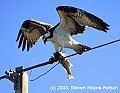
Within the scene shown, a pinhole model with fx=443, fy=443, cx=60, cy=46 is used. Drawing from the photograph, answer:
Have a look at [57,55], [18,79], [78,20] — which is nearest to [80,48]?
[57,55]

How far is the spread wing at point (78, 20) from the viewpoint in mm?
7762

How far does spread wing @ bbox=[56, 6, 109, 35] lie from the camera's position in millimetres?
7762

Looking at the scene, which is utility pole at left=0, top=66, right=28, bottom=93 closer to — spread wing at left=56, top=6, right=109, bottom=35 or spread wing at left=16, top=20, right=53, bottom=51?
spread wing at left=56, top=6, right=109, bottom=35

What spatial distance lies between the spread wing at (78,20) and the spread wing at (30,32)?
825mm

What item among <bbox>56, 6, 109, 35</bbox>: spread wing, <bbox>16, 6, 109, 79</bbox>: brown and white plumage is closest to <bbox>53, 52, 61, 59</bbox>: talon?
<bbox>16, 6, 109, 79</bbox>: brown and white plumage

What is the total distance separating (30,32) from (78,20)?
5.98 ft

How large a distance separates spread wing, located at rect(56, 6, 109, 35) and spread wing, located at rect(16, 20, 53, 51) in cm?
83

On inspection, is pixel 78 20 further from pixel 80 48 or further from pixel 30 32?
pixel 30 32

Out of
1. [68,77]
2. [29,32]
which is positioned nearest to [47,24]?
[29,32]

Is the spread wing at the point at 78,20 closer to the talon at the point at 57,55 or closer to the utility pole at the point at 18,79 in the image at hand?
the talon at the point at 57,55

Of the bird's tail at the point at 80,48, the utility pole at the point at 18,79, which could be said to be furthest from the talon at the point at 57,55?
the utility pole at the point at 18,79

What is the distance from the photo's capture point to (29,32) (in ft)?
32.2

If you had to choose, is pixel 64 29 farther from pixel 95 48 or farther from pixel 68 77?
pixel 95 48

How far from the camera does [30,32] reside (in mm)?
9781
